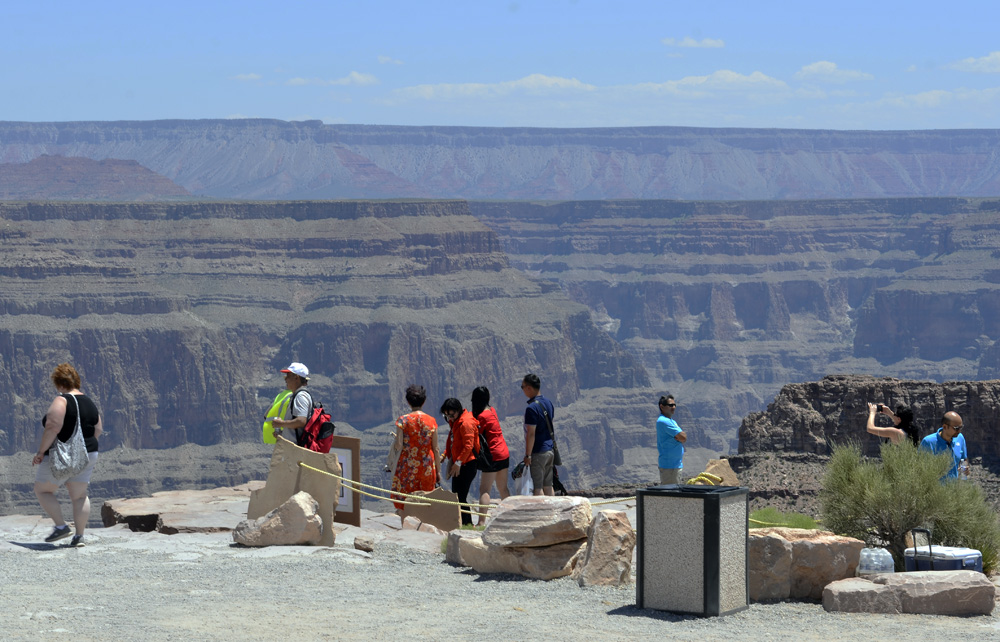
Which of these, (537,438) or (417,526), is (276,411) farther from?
(537,438)

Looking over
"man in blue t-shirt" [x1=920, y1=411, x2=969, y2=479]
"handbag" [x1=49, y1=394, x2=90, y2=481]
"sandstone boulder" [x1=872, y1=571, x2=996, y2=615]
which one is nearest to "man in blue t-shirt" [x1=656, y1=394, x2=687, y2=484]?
"man in blue t-shirt" [x1=920, y1=411, x2=969, y2=479]

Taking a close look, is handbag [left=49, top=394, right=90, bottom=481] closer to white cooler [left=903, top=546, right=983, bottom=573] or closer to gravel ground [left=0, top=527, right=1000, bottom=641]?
gravel ground [left=0, top=527, right=1000, bottom=641]

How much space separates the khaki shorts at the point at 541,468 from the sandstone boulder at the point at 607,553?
446cm

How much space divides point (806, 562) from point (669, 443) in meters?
5.39

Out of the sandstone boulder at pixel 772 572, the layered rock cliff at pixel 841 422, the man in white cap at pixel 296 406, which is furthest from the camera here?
the layered rock cliff at pixel 841 422

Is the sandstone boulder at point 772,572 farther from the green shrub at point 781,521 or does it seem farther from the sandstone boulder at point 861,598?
the green shrub at point 781,521

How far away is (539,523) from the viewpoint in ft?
49.3

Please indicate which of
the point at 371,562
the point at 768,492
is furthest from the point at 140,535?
the point at 768,492

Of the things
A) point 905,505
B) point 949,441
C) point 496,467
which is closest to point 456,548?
point 496,467

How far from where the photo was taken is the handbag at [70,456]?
635 inches

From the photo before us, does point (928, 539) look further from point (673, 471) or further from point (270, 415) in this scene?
point (270, 415)

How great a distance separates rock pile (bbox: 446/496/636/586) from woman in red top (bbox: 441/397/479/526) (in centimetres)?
→ 365

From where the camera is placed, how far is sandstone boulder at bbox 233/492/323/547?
54.1ft

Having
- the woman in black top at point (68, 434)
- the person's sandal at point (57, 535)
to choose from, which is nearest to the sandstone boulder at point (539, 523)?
the woman in black top at point (68, 434)
